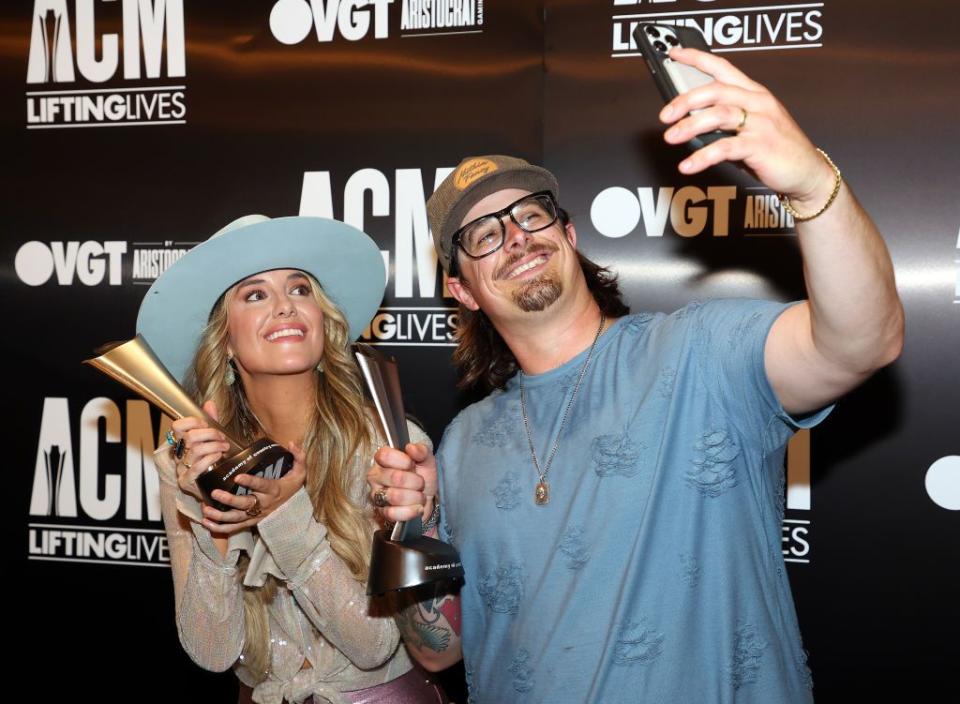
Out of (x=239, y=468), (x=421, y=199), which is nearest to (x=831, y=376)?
(x=239, y=468)

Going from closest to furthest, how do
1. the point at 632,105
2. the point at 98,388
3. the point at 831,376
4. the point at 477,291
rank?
the point at 831,376 → the point at 477,291 → the point at 632,105 → the point at 98,388

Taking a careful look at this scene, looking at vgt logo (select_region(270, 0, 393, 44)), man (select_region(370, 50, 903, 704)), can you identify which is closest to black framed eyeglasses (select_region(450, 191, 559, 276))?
man (select_region(370, 50, 903, 704))

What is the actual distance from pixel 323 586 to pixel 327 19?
1.83m

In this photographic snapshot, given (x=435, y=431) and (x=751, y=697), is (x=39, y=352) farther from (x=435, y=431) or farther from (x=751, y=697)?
(x=751, y=697)

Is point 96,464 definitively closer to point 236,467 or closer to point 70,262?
point 70,262

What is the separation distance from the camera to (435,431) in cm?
277

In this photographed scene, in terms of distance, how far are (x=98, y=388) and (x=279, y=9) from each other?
4.58 ft

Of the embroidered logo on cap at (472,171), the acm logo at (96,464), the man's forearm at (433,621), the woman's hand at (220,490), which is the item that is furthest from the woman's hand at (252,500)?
the acm logo at (96,464)

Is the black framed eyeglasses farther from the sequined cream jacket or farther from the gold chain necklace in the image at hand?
the sequined cream jacket

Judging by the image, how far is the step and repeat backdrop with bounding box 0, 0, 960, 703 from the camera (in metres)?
2.44

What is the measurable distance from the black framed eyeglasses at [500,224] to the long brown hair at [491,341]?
18 cm

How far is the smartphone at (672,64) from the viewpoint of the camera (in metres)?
1.16

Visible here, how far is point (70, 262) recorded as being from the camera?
9.84ft

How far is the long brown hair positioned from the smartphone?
0.73m
